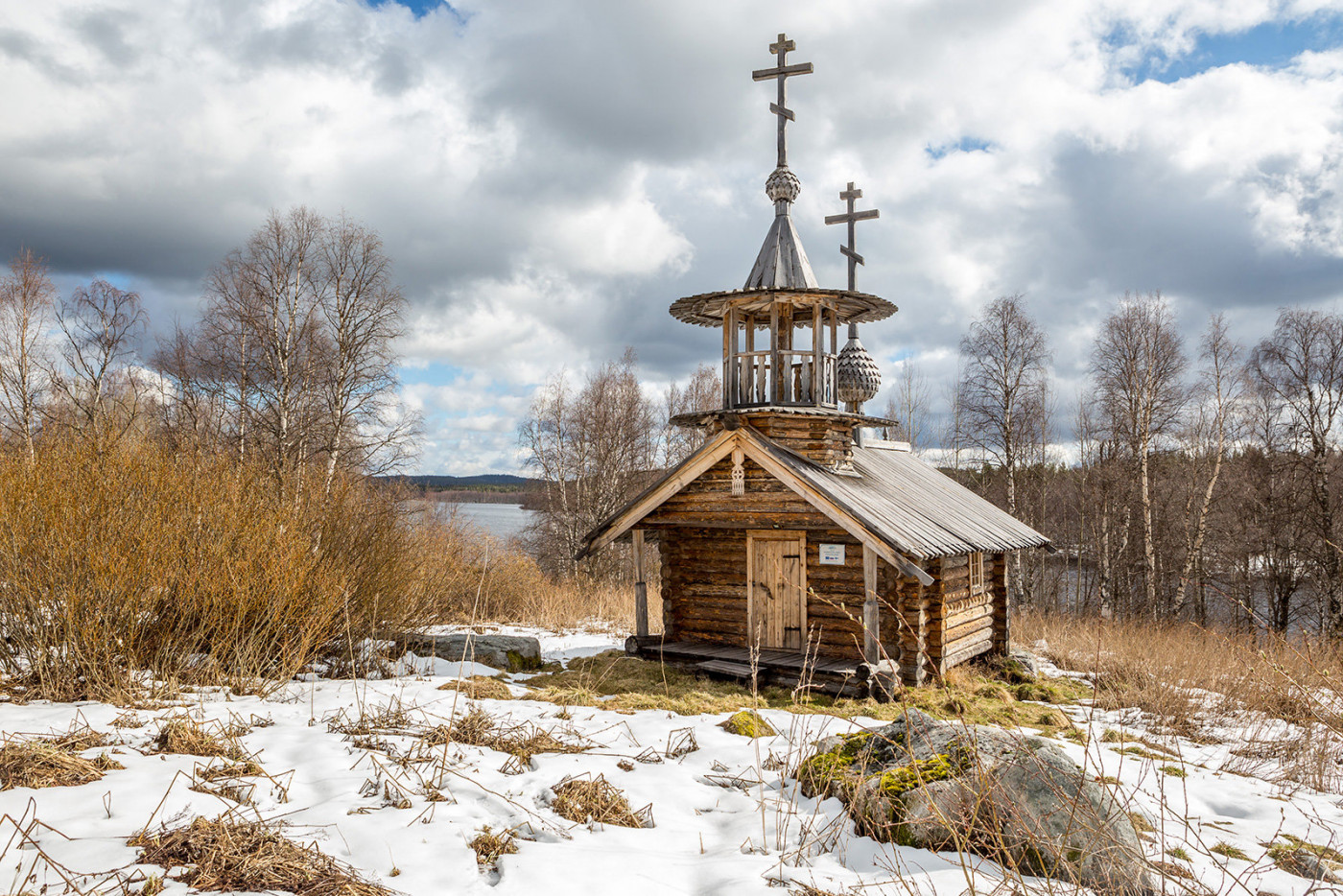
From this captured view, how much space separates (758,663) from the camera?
1166 centimetres

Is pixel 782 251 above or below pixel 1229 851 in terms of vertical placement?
above

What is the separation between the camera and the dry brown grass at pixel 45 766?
14.6 feet

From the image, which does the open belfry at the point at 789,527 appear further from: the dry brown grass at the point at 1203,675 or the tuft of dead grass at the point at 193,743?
the tuft of dead grass at the point at 193,743

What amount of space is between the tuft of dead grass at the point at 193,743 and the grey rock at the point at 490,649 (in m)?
5.90

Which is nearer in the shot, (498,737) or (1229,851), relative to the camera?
(1229,851)

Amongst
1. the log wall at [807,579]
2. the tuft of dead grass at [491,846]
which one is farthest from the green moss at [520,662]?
the tuft of dead grass at [491,846]

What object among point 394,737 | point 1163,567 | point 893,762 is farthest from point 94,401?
point 1163,567

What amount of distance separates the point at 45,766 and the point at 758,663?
29.2 ft

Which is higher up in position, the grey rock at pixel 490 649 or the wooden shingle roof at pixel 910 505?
the wooden shingle roof at pixel 910 505

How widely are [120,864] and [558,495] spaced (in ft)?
98.7


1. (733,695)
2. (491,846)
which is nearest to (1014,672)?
(733,695)

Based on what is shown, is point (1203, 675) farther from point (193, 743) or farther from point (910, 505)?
point (193, 743)

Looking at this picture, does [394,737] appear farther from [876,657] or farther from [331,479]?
[331,479]

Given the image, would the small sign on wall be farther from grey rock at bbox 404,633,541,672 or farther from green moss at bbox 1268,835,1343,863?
green moss at bbox 1268,835,1343,863
